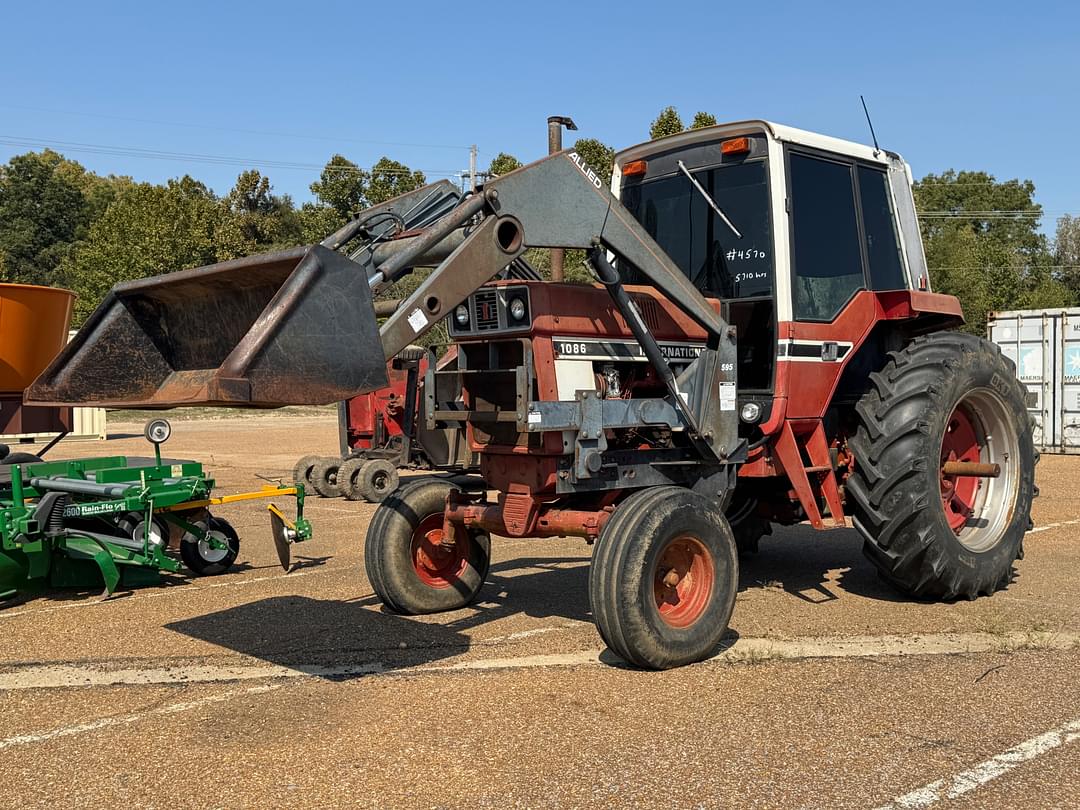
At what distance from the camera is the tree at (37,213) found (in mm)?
62781

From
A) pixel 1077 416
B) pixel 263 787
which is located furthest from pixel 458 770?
pixel 1077 416

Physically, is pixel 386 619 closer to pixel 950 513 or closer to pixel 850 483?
pixel 850 483

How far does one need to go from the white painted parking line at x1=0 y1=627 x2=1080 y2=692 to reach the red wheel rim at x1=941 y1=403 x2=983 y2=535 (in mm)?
1592

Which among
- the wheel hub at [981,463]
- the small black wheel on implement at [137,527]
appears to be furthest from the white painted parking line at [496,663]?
the small black wheel on implement at [137,527]

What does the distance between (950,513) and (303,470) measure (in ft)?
28.6

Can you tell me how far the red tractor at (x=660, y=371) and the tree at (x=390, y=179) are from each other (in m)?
34.3

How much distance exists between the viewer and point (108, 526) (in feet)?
25.2

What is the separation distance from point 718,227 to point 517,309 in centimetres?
177

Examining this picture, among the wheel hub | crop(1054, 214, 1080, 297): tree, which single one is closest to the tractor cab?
the wheel hub

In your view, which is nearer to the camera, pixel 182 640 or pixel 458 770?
pixel 458 770

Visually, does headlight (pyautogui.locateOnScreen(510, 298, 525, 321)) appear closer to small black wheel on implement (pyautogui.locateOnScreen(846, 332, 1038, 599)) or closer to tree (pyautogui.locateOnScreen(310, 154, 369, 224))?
small black wheel on implement (pyautogui.locateOnScreen(846, 332, 1038, 599))

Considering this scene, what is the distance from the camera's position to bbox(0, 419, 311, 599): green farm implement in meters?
7.21

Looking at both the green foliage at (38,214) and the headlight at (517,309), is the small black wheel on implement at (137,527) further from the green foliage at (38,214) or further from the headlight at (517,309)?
the green foliage at (38,214)

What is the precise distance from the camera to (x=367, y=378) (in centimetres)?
448
